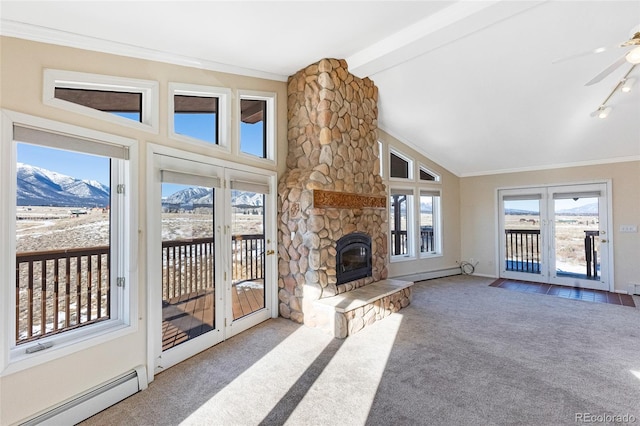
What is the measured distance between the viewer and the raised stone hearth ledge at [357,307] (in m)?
3.45

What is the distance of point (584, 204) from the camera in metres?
5.68

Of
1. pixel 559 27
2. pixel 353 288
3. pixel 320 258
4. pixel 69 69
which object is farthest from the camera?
pixel 353 288

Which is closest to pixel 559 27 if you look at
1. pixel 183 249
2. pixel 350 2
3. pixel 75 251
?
pixel 350 2

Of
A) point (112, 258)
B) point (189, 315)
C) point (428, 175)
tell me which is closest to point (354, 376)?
point (189, 315)

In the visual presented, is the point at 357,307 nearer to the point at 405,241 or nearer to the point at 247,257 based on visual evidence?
the point at 247,257

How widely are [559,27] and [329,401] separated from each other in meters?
4.55

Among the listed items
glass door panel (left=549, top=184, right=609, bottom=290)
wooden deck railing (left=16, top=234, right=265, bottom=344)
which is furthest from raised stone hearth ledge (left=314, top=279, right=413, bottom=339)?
glass door panel (left=549, top=184, right=609, bottom=290)

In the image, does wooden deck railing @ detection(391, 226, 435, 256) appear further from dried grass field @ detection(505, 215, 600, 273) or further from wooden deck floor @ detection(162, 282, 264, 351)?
wooden deck floor @ detection(162, 282, 264, 351)

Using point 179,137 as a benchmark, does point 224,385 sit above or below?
below

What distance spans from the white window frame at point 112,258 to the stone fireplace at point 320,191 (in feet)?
6.29

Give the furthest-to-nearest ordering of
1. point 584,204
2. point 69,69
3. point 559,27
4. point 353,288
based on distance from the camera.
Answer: point 584,204, point 353,288, point 559,27, point 69,69

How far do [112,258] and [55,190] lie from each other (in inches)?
27.0

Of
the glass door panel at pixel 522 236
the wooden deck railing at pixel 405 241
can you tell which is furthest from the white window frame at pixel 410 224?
the glass door panel at pixel 522 236

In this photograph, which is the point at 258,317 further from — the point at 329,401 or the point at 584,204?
the point at 584,204
